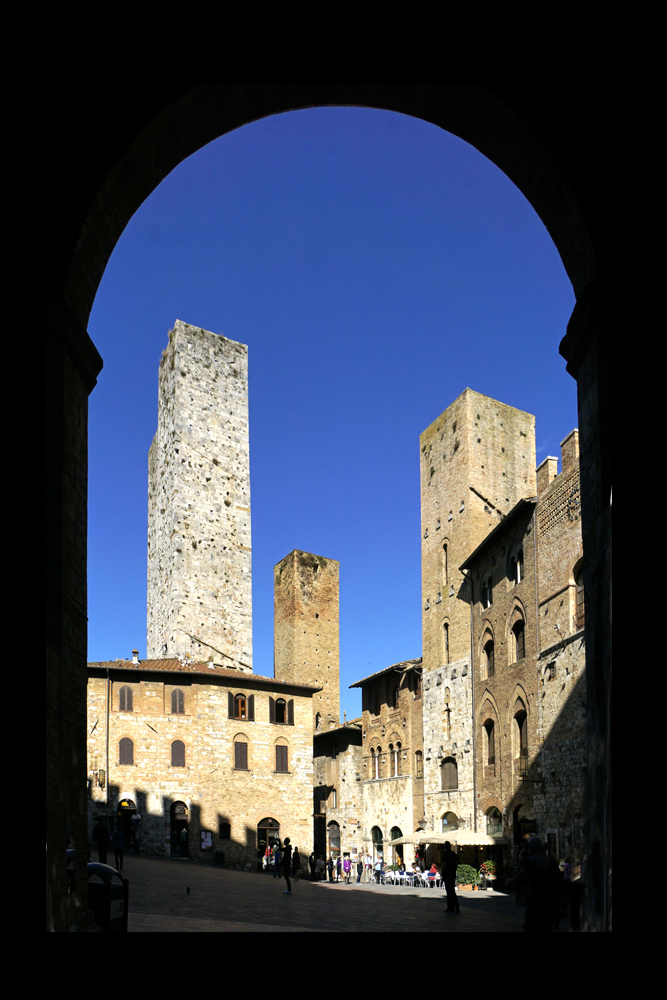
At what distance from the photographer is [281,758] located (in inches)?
1293

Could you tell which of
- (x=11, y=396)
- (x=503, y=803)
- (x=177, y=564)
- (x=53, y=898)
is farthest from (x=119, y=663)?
(x=11, y=396)

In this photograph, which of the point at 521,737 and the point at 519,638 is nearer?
the point at 521,737

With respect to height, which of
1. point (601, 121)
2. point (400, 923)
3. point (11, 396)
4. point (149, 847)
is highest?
point (601, 121)

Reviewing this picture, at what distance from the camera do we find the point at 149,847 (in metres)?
28.5

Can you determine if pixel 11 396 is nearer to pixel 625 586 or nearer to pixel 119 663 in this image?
pixel 625 586

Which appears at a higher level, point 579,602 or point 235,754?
point 579,602

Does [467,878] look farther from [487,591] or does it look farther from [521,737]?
[487,591]

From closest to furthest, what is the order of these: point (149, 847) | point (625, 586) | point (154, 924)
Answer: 1. point (625, 586)
2. point (154, 924)
3. point (149, 847)

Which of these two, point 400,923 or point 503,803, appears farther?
point 503,803

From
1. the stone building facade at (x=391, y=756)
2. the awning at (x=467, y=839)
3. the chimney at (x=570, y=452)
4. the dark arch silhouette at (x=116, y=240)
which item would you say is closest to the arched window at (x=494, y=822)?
the awning at (x=467, y=839)

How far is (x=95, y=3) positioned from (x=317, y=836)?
139ft

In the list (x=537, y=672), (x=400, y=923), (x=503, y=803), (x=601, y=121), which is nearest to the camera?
(x=601, y=121)

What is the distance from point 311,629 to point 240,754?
1546cm

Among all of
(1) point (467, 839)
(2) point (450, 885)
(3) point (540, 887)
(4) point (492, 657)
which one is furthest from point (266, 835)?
(3) point (540, 887)
